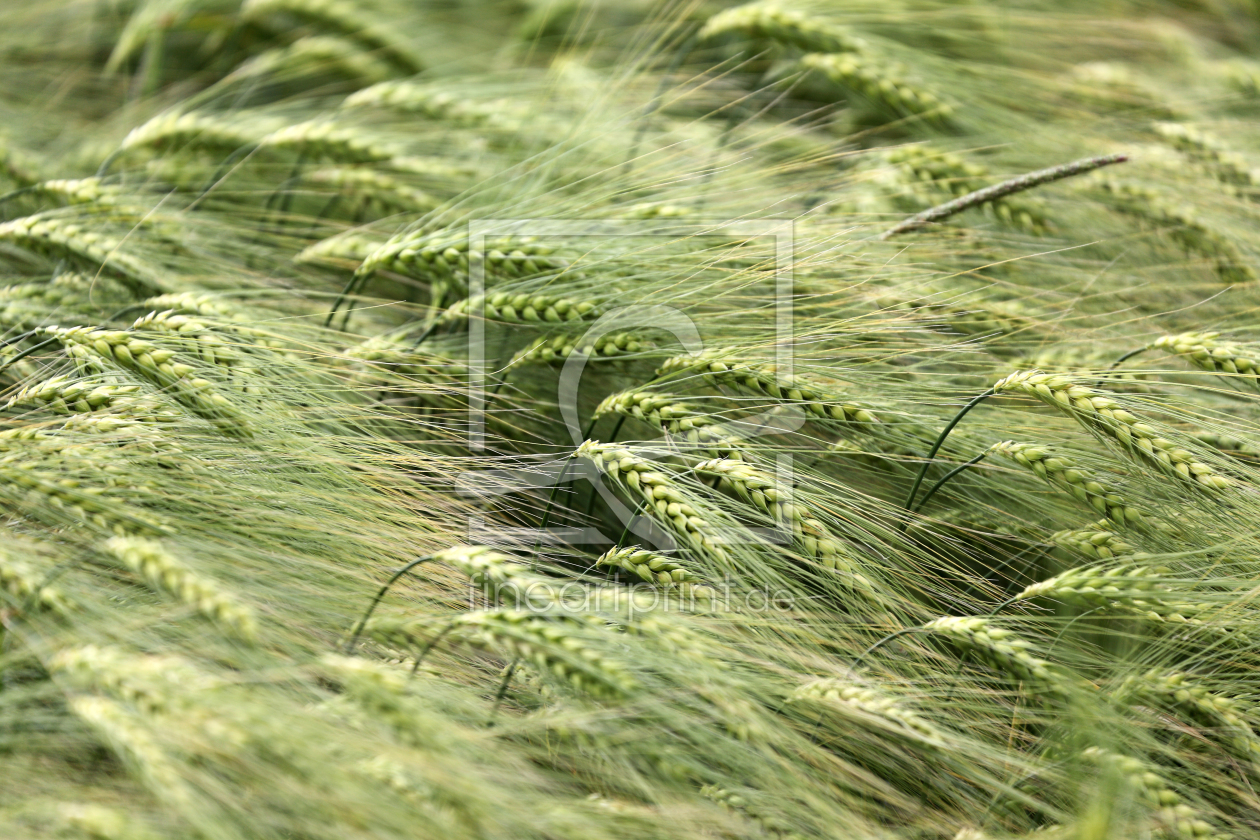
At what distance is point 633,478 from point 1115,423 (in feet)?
2.15

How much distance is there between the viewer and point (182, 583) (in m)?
1.01

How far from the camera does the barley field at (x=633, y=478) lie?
100 cm

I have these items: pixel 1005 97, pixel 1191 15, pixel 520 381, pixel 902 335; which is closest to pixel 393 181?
Result: pixel 520 381

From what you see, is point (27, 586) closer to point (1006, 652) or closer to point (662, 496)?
point (662, 496)

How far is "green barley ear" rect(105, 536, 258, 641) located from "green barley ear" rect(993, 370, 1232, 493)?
1003 mm

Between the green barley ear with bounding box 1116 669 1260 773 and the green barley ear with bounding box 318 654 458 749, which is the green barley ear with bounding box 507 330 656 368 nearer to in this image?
the green barley ear with bounding box 318 654 458 749

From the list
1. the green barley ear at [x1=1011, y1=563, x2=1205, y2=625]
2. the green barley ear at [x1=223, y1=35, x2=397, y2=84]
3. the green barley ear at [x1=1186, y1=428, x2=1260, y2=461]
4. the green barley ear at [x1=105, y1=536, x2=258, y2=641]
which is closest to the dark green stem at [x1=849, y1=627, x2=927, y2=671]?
the green barley ear at [x1=1011, y1=563, x2=1205, y2=625]

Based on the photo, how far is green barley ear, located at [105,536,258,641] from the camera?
97 cm

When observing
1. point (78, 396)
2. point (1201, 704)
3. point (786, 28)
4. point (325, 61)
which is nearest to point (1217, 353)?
point (1201, 704)

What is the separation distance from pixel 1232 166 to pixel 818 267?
40.5 inches

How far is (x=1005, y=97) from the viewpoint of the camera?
6.59 ft

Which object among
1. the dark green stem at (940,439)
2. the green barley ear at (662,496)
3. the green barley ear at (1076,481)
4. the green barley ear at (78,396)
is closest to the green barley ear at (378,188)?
the green barley ear at (78,396)

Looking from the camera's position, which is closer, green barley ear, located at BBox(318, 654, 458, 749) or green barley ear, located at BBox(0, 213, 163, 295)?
green barley ear, located at BBox(318, 654, 458, 749)

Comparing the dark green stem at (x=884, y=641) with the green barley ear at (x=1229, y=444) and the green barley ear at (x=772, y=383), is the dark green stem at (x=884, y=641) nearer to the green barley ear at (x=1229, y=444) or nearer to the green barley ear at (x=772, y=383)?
the green barley ear at (x=772, y=383)
